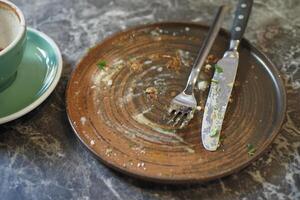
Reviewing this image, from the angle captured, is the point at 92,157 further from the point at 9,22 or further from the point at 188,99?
the point at 9,22

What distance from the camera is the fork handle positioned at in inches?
28.6

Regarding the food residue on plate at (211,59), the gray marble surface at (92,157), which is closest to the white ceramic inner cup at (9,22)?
the gray marble surface at (92,157)

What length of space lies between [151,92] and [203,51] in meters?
0.13

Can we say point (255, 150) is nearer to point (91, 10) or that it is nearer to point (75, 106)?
point (75, 106)

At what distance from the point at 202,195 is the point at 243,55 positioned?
310 millimetres

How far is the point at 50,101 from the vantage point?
750 millimetres

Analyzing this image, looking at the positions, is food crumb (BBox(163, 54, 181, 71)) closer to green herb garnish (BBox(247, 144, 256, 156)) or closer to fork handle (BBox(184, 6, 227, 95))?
fork handle (BBox(184, 6, 227, 95))

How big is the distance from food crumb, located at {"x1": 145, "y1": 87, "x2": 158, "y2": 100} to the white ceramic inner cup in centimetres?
24

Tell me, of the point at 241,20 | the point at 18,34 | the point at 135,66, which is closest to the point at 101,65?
the point at 135,66

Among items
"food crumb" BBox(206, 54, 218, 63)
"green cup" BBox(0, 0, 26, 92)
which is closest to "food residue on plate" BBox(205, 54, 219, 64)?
"food crumb" BBox(206, 54, 218, 63)

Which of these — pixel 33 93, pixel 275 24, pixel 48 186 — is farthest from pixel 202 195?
pixel 275 24

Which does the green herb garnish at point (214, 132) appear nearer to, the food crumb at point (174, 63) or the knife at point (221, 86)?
the knife at point (221, 86)

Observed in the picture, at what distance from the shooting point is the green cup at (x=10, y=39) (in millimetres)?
671

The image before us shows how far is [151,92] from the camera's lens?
731 millimetres
